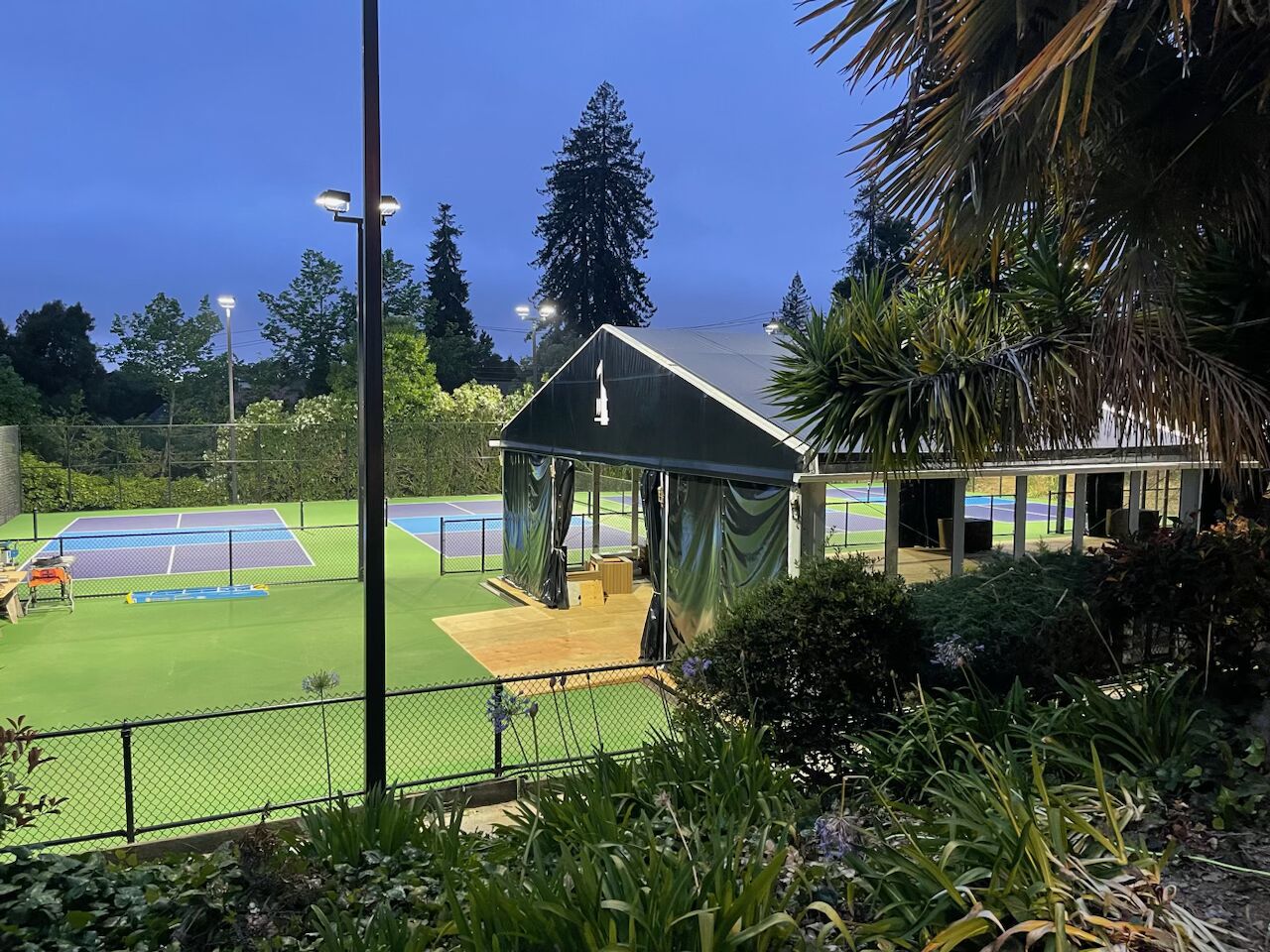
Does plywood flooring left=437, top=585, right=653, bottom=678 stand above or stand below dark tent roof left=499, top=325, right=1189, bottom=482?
below

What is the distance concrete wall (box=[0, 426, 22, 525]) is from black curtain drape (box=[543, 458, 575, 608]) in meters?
20.5

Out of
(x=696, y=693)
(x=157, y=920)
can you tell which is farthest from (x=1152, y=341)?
(x=157, y=920)

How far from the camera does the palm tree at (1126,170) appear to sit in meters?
4.58

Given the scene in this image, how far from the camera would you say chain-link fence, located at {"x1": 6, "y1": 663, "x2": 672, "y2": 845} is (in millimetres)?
6945

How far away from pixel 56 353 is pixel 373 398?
54.2 meters

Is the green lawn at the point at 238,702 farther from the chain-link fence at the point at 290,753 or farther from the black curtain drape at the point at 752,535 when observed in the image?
the black curtain drape at the point at 752,535

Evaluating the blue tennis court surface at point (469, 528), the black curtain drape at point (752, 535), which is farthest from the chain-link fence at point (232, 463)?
the black curtain drape at point (752, 535)

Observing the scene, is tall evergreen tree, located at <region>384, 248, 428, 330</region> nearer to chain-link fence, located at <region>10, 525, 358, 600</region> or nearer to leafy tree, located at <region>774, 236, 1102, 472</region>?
Answer: chain-link fence, located at <region>10, 525, 358, 600</region>

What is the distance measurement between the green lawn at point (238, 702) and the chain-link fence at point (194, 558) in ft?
5.47

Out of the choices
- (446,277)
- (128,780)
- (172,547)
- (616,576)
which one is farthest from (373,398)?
(446,277)

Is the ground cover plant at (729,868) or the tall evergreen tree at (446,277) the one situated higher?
the tall evergreen tree at (446,277)

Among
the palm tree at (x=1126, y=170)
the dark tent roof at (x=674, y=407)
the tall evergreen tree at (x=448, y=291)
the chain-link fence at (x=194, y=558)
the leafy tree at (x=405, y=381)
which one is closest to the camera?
the palm tree at (x=1126, y=170)

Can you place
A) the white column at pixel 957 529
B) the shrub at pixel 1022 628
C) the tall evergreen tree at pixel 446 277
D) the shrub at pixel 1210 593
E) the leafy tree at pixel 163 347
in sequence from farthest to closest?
1. the tall evergreen tree at pixel 446 277
2. the leafy tree at pixel 163 347
3. the white column at pixel 957 529
4. the shrub at pixel 1022 628
5. the shrub at pixel 1210 593

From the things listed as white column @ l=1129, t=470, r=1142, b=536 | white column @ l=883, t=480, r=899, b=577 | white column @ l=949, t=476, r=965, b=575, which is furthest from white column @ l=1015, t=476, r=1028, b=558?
white column @ l=1129, t=470, r=1142, b=536
